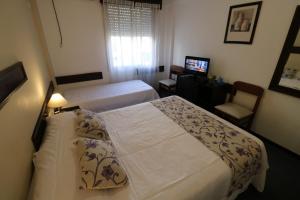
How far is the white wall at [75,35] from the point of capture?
2.60 meters

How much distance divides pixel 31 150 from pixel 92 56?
7.65 ft

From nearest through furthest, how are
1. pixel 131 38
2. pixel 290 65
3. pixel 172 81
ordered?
pixel 290 65 → pixel 131 38 → pixel 172 81

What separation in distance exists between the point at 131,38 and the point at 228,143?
289 cm

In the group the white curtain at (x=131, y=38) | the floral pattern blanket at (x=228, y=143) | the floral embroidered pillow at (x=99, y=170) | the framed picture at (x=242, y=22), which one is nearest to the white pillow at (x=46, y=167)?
the floral embroidered pillow at (x=99, y=170)

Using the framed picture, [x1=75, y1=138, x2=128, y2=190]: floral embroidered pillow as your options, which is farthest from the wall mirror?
[x1=75, y1=138, x2=128, y2=190]: floral embroidered pillow

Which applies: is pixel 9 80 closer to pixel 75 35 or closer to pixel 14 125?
pixel 14 125

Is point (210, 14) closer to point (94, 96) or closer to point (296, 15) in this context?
point (296, 15)

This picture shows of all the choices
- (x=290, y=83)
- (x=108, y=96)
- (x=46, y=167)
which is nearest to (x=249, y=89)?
(x=290, y=83)

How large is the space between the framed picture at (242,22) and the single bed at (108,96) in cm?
175

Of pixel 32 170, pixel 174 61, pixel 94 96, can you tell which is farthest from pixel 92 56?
pixel 32 170

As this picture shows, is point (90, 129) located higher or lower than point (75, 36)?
lower

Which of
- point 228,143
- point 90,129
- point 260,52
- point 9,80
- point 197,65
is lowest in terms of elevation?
point 228,143

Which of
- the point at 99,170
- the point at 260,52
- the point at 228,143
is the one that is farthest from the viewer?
the point at 260,52

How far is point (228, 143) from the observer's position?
4.50 feet
